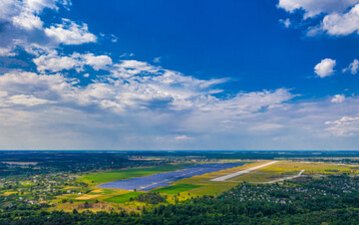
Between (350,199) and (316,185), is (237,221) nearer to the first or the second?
(350,199)

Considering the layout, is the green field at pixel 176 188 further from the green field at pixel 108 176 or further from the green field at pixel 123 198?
the green field at pixel 108 176

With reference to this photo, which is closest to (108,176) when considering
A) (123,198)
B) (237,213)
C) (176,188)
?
(176,188)

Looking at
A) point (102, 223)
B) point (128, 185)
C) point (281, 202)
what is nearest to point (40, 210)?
point (102, 223)

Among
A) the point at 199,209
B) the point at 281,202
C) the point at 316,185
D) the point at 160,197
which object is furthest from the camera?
the point at 316,185

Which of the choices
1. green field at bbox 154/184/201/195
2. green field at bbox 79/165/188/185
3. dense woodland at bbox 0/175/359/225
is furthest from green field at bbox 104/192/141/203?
green field at bbox 79/165/188/185

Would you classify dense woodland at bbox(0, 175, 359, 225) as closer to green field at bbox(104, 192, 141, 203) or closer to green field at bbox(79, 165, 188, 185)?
green field at bbox(104, 192, 141, 203)

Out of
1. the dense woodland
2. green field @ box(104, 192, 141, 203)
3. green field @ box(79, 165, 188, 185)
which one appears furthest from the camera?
green field @ box(79, 165, 188, 185)

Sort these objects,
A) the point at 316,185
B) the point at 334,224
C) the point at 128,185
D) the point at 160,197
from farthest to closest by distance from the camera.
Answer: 1. the point at 128,185
2. the point at 316,185
3. the point at 160,197
4. the point at 334,224

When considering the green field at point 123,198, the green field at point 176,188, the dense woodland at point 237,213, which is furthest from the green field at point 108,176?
the dense woodland at point 237,213

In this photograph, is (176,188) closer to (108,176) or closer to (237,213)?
(237,213)
